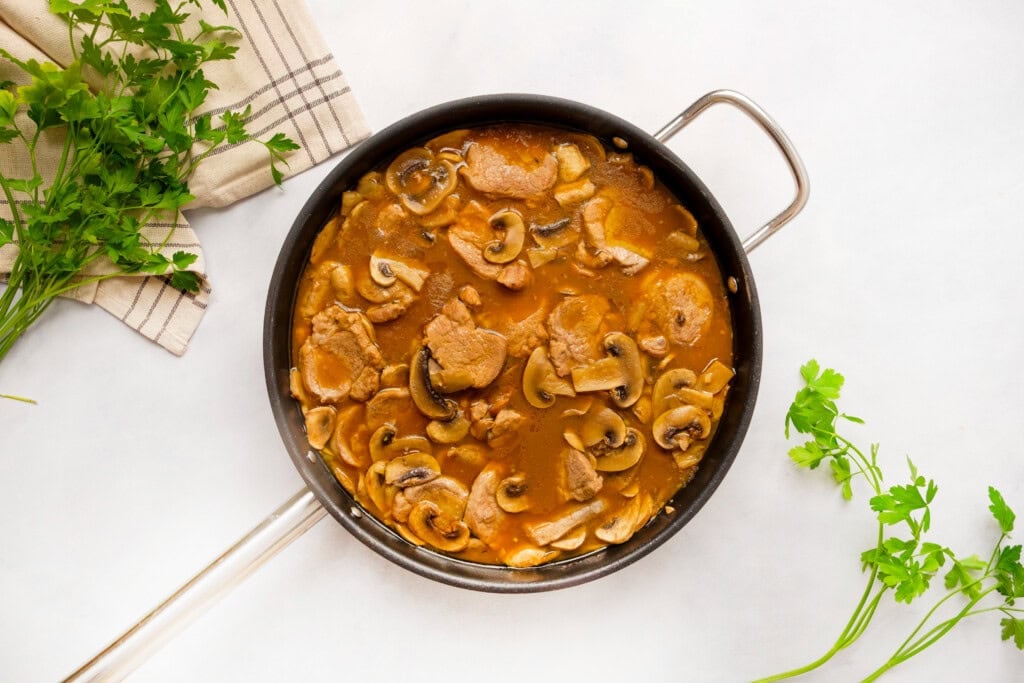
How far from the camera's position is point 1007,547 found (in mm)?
2730

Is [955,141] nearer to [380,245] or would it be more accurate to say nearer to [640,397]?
[640,397]

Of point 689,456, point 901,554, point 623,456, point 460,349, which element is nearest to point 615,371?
point 623,456

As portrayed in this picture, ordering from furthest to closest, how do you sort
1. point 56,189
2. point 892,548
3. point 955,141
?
1. point 955,141
2. point 892,548
3. point 56,189

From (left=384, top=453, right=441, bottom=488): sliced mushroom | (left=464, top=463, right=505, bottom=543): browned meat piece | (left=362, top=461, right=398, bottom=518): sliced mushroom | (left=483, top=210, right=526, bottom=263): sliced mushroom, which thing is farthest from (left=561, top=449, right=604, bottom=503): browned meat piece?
(left=483, top=210, right=526, bottom=263): sliced mushroom

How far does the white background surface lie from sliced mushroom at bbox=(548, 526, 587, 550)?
1.30ft

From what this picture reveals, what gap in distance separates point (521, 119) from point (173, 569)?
6.64 feet

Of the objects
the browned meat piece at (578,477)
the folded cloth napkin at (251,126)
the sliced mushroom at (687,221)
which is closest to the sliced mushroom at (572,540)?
the browned meat piece at (578,477)

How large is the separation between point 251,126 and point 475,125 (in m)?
0.82

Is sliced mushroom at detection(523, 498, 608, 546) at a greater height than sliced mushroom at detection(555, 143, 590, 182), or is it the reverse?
sliced mushroom at detection(555, 143, 590, 182)

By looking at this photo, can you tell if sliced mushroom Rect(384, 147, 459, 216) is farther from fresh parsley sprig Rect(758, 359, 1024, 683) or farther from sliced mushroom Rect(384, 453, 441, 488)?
fresh parsley sprig Rect(758, 359, 1024, 683)

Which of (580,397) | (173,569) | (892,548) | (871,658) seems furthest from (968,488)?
(173,569)

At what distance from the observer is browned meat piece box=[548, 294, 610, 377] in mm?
2488

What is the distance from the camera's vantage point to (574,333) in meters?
2.49

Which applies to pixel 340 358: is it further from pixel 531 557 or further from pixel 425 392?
pixel 531 557
